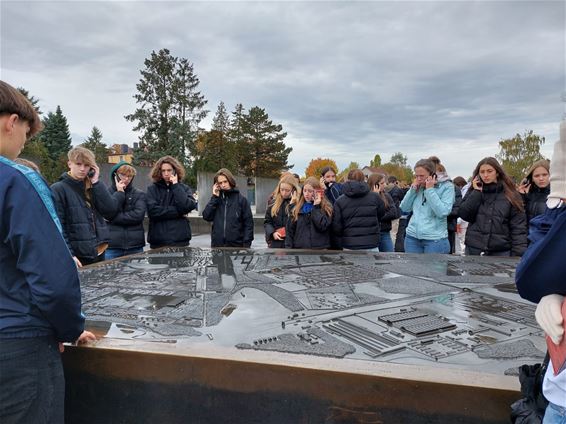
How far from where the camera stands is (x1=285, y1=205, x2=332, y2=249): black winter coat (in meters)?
5.18

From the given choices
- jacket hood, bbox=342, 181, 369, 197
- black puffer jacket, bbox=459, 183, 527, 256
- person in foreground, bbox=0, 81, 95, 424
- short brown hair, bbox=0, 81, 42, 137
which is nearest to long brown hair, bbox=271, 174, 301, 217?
jacket hood, bbox=342, 181, 369, 197

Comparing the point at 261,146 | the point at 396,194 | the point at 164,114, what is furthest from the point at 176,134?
the point at 396,194

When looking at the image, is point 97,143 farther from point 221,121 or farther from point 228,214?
point 228,214

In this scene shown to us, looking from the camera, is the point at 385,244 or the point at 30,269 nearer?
the point at 30,269

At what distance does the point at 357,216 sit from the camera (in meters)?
5.19

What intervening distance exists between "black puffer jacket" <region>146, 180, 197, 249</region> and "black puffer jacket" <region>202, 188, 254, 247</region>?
28cm

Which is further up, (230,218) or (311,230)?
(230,218)

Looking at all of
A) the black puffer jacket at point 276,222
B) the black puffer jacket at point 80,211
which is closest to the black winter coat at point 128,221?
the black puffer jacket at point 80,211

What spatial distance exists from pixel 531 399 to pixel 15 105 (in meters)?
2.24

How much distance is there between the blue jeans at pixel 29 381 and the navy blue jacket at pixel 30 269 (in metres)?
0.05

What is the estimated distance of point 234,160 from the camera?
4309cm

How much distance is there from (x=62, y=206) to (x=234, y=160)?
39.6m

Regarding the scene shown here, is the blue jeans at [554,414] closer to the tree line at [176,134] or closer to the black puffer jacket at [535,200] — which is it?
the black puffer jacket at [535,200]

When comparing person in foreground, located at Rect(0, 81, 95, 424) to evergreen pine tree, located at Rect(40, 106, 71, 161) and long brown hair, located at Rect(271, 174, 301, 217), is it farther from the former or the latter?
evergreen pine tree, located at Rect(40, 106, 71, 161)
